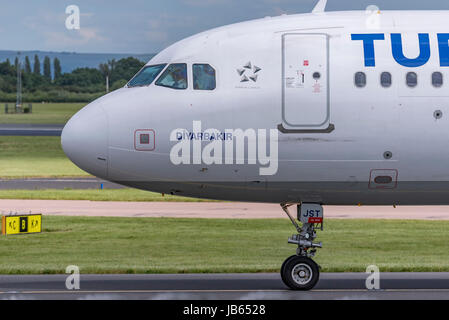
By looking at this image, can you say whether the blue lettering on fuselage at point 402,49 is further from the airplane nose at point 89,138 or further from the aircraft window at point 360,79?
the airplane nose at point 89,138

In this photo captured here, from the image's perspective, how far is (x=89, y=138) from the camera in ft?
53.5

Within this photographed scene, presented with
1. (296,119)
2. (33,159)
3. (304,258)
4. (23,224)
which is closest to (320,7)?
(296,119)

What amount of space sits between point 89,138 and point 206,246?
888 centimetres

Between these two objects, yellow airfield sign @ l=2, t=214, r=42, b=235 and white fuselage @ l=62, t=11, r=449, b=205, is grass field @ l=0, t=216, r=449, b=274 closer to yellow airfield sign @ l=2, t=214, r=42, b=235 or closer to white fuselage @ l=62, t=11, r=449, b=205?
yellow airfield sign @ l=2, t=214, r=42, b=235

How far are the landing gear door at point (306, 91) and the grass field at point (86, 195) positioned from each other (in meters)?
20.0

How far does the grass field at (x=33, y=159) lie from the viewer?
5181 cm

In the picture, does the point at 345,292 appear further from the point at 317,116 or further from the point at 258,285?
the point at 317,116

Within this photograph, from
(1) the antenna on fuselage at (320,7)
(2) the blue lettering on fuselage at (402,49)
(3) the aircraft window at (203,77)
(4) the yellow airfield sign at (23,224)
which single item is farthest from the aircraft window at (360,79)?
(4) the yellow airfield sign at (23,224)

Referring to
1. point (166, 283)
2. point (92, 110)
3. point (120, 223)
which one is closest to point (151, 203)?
point (120, 223)

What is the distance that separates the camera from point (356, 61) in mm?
16484

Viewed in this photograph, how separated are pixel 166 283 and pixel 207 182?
2922mm

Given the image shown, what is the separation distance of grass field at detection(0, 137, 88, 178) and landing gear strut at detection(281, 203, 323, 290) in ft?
111

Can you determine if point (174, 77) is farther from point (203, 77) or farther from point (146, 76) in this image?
point (146, 76)

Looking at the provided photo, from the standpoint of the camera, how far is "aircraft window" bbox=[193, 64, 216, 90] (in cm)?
1659
